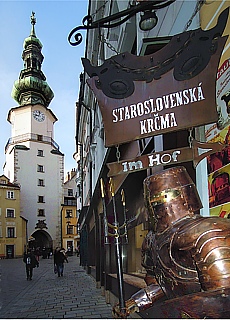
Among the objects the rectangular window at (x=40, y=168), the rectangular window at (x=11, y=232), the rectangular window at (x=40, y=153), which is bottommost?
the rectangular window at (x=11, y=232)

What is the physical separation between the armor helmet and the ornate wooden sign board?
23 cm

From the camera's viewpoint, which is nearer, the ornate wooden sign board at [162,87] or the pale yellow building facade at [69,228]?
the ornate wooden sign board at [162,87]

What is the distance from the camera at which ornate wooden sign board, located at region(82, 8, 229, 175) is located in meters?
2.91

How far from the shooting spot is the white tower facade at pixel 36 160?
169 ft

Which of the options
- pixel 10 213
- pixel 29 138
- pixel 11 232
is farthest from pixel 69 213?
pixel 29 138

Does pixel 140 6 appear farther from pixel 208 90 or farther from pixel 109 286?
pixel 109 286

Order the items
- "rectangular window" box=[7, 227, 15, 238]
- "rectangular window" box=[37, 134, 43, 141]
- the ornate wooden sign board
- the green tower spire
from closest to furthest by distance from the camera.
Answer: the ornate wooden sign board
"rectangular window" box=[7, 227, 15, 238]
"rectangular window" box=[37, 134, 43, 141]
the green tower spire

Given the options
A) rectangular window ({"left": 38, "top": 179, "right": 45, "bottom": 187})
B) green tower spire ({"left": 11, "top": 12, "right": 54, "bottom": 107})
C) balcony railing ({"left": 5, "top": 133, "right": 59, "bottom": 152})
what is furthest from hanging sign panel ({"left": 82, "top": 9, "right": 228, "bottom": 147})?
green tower spire ({"left": 11, "top": 12, "right": 54, "bottom": 107})

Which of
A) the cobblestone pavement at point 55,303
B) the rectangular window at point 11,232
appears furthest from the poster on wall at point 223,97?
the rectangular window at point 11,232

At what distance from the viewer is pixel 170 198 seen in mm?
2824

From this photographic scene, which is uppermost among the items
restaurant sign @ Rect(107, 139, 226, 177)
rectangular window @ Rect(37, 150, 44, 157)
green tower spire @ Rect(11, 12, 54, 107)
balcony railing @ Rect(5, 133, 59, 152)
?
green tower spire @ Rect(11, 12, 54, 107)

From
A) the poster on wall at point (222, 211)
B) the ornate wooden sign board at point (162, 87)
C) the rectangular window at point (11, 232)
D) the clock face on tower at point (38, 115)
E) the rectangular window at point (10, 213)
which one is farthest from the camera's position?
the clock face on tower at point (38, 115)

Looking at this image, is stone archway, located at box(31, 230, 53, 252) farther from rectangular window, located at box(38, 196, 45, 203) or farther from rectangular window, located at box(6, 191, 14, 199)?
rectangular window, located at box(6, 191, 14, 199)

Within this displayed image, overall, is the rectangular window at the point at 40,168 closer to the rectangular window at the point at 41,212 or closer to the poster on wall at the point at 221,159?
Result: the rectangular window at the point at 41,212
